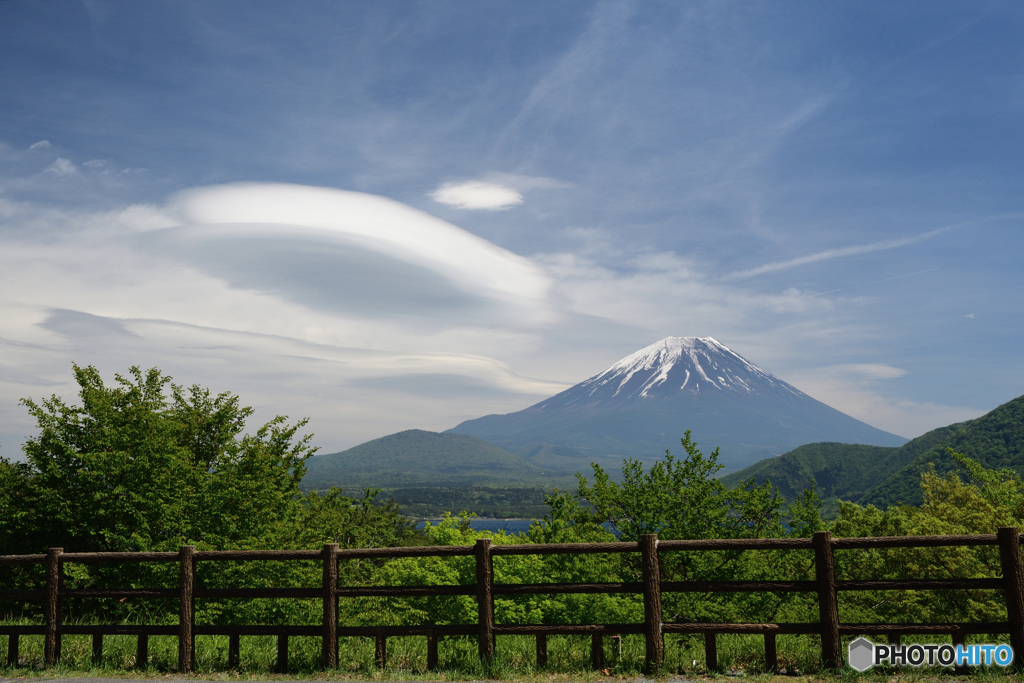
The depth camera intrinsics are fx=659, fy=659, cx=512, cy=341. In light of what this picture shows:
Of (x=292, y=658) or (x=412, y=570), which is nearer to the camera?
(x=292, y=658)

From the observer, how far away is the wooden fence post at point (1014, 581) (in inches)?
314

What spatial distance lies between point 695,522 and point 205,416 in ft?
52.2

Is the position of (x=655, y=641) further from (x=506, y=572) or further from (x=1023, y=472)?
(x=1023, y=472)

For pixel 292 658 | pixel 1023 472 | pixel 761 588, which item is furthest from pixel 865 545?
pixel 1023 472

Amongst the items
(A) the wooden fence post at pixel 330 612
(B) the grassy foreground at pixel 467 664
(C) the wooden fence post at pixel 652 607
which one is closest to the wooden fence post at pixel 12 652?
(B) the grassy foreground at pixel 467 664

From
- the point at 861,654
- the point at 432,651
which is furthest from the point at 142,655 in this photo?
the point at 861,654

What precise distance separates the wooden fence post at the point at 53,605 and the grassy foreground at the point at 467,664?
0.23 meters

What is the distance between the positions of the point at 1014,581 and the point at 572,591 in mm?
5409

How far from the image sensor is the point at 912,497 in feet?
400

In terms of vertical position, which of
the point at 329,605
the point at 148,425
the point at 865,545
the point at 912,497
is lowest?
the point at 912,497

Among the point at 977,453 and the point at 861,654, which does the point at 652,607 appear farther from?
the point at 977,453

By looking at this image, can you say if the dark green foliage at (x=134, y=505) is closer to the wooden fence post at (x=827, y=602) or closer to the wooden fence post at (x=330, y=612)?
the wooden fence post at (x=330, y=612)

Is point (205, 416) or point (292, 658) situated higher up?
point (205, 416)

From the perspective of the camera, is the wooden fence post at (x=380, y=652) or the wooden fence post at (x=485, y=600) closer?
the wooden fence post at (x=485, y=600)
